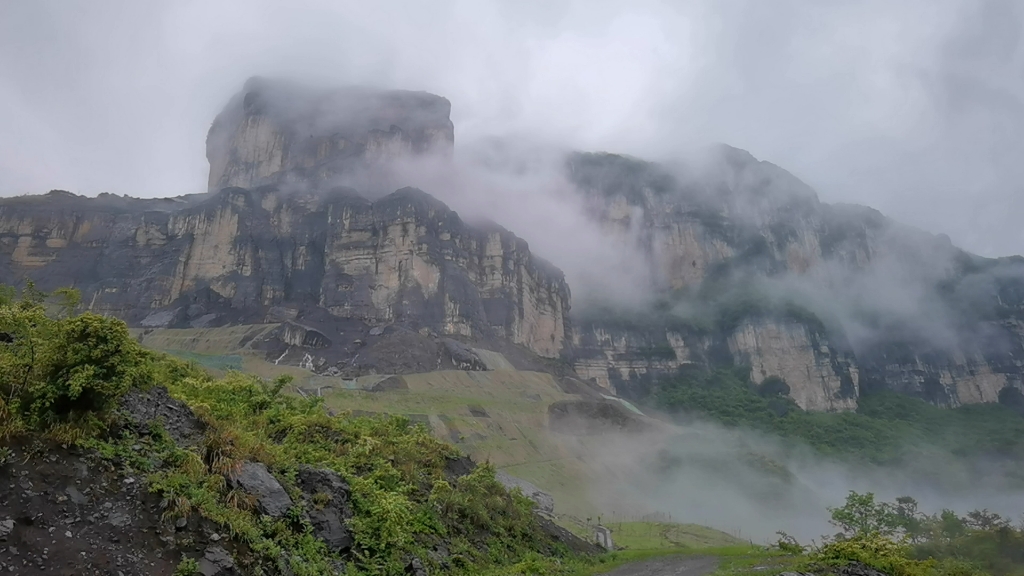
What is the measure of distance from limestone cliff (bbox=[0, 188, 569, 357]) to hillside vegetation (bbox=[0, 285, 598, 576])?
388 feet

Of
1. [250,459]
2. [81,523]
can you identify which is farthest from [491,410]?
[81,523]

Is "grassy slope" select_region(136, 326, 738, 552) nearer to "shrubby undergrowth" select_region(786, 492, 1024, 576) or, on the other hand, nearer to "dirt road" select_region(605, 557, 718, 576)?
"shrubby undergrowth" select_region(786, 492, 1024, 576)

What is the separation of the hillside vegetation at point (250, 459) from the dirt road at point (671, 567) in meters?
2.38

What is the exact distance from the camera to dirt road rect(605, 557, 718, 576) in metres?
23.9

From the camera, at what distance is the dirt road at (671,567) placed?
2391 cm

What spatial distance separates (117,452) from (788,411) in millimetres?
194501

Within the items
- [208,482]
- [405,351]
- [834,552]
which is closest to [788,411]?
[405,351]

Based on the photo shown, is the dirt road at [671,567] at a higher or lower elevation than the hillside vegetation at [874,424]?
higher

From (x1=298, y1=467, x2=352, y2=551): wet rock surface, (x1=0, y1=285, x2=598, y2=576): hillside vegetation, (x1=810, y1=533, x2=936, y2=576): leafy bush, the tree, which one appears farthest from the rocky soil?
the tree

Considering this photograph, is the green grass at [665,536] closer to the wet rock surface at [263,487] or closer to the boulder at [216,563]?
the wet rock surface at [263,487]

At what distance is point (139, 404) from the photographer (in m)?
14.5

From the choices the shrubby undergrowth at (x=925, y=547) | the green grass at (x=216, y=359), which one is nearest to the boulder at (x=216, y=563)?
the shrubby undergrowth at (x=925, y=547)

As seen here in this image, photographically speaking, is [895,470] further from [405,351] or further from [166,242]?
[166,242]

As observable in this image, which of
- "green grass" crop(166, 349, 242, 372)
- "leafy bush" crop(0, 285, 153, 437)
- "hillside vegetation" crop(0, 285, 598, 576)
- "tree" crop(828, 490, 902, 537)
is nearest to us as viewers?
"leafy bush" crop(0, 285, 153, 437)
